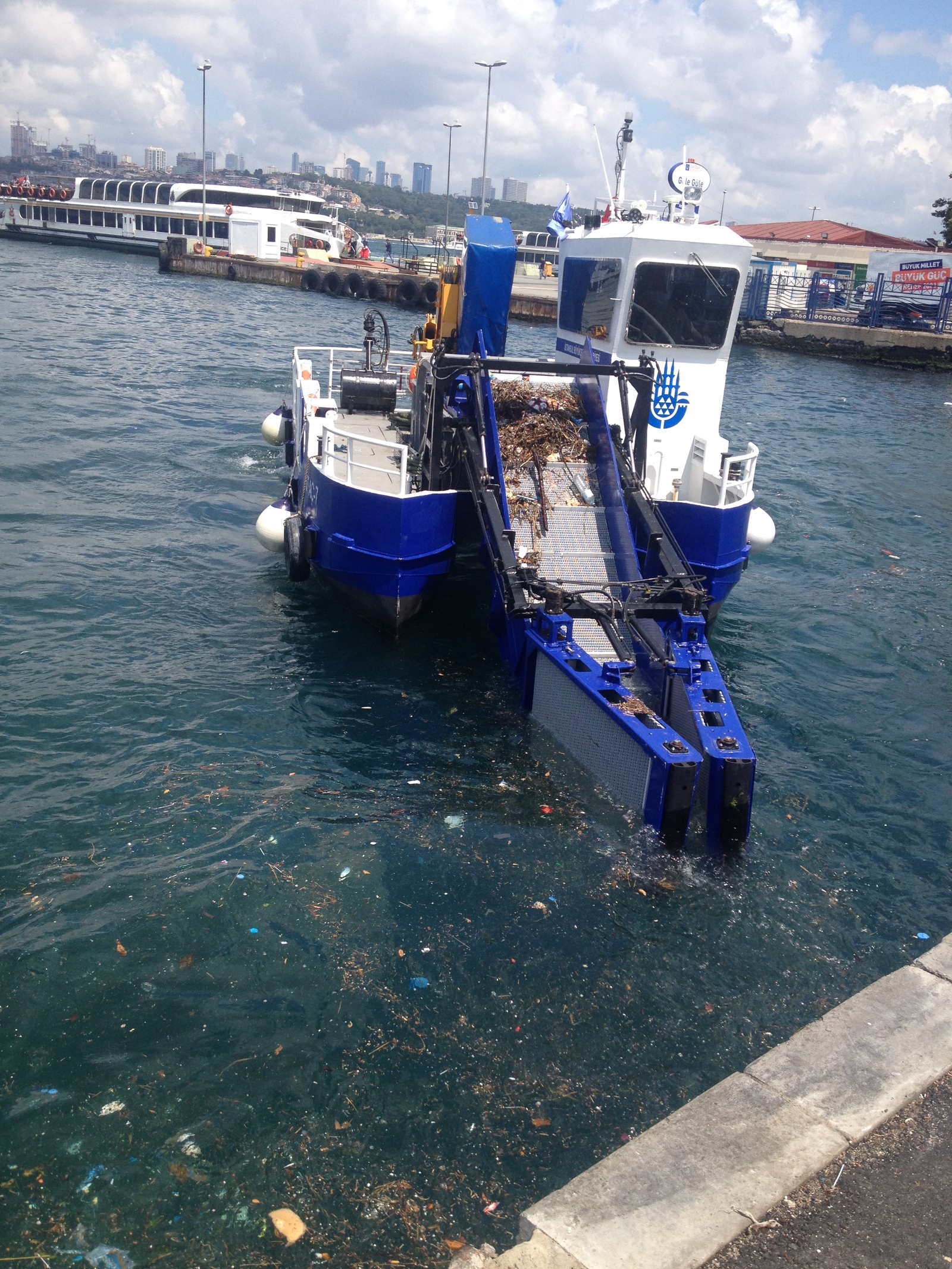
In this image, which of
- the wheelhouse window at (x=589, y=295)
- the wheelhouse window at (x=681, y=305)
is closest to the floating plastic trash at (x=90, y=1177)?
the wheelhouse window at (x=681, y=305)

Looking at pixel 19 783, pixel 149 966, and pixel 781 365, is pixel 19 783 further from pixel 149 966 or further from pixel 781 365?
pixel 781 365

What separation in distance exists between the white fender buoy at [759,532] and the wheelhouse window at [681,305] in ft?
7.95

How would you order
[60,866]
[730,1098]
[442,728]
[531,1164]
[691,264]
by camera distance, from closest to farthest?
1. [730,1098]
2. [531,1164]
3. [60,866]
4. [442,728]
5. [691,264]

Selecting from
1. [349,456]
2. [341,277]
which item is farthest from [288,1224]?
[341,277]

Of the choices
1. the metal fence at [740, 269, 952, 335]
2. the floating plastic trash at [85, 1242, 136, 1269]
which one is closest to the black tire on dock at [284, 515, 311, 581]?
the floating plastic trash at [85, 1242, 136, 1269]

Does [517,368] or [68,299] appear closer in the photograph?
[517,368]

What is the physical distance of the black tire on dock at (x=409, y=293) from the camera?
179ft

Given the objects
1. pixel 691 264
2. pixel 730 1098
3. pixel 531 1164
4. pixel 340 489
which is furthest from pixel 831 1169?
pixel 691 264

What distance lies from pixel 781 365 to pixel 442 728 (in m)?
39.5

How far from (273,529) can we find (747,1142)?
945 cm

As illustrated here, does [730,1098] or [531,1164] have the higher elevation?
[730,1098]

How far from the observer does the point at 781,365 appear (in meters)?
43.3

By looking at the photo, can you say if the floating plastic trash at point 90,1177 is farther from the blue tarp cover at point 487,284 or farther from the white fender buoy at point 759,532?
the blue tarp cover at point 487,284

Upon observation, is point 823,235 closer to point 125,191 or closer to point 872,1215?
point 125,191
